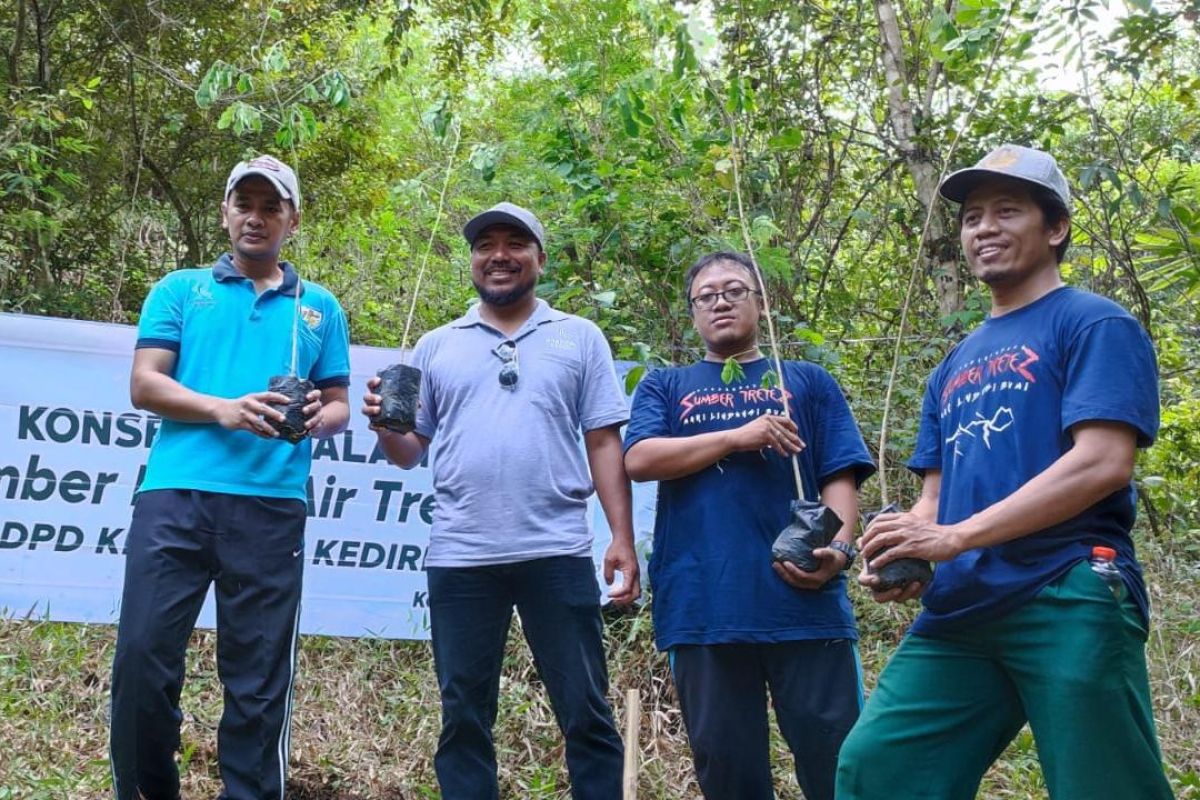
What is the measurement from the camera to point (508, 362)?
344 cm

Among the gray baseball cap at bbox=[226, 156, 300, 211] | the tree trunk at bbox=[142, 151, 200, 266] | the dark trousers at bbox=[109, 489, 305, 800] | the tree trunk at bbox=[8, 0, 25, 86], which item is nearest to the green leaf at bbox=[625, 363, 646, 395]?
the gray baseball cap at bbox=[226, 156, 300, 211]

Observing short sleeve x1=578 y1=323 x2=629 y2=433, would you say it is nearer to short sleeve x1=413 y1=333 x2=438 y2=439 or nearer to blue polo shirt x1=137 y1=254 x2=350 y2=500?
short sleeve x1=413 y1=333 x2=438 y2=439

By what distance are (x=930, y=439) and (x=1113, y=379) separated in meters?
0.59

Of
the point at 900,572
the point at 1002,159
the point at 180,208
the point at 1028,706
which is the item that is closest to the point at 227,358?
the point at 900,572

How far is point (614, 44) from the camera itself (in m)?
5.78

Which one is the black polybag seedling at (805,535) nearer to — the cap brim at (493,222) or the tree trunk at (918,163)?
the cap brim at (493,222)

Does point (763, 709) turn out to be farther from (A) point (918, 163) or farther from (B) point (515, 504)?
(A) point (918, 163)

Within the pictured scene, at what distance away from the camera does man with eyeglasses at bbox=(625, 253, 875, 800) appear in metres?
3.03

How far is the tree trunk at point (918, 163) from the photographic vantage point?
18.5 feet

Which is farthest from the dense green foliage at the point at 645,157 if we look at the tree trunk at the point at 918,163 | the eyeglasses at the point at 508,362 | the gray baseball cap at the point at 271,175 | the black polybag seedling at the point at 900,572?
the black polybag seedling at the point at 900,572

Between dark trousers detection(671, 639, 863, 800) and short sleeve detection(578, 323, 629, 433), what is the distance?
2.44ft

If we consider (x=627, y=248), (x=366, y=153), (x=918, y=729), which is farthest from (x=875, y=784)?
(x=366, y=153)

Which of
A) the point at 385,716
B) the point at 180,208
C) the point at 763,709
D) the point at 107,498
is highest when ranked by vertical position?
the point at 180,208

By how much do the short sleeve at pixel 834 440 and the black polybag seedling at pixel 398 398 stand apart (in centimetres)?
114
